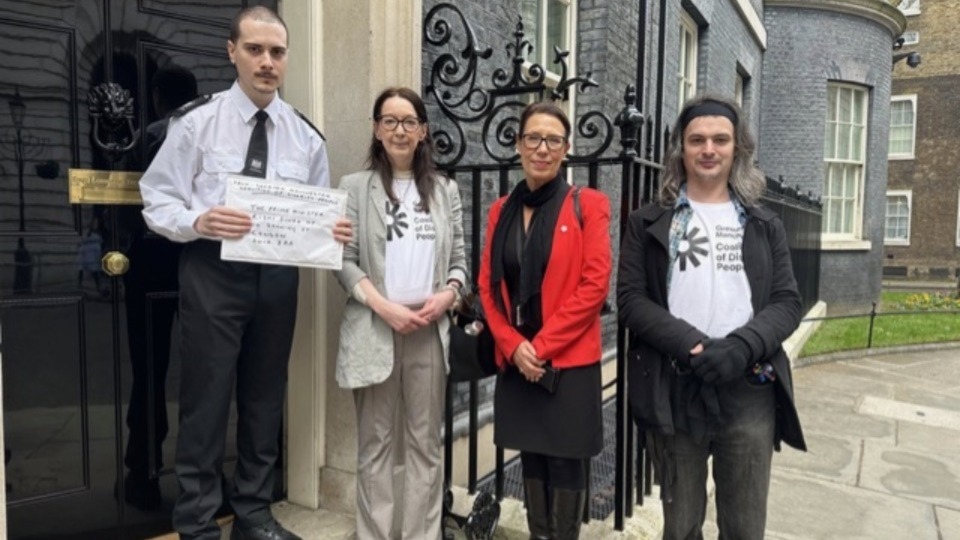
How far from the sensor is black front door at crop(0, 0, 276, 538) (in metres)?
2.30

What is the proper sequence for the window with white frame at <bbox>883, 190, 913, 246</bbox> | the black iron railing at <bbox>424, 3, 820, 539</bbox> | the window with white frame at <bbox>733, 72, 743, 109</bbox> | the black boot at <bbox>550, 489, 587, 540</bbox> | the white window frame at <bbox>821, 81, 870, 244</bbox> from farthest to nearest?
1. the window with white frame at <bbox>883, 190, 913, 246</bbox>
2. the white window frame at <bbox>821, 81, 870, 244</bbox>
3. the window with white frame at <bbox>733, 72, 743, 109</bbox>
4. the black iron railing at <bbox>424, 3, 820, 539</bbox>
5. the black boot at <bbox>550, 489, 587, 540</bbox>

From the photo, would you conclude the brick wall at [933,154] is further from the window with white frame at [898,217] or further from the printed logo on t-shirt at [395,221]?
the printed logo on t-shirt at [395,221]

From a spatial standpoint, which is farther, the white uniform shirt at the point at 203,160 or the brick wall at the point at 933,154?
the brick wall at the point at 933,154

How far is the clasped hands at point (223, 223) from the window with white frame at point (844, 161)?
42.6 ft

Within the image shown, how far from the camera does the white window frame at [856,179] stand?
12875 mm

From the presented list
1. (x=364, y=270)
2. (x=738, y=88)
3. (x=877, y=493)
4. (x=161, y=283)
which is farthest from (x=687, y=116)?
(x=738, y=88)

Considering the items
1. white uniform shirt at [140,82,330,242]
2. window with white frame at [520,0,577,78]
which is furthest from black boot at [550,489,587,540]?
window with white frame at [520,0,577,78]

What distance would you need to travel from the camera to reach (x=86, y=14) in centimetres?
241

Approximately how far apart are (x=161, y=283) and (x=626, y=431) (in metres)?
2.06

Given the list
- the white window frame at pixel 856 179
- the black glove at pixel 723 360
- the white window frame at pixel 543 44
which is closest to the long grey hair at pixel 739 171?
the black glove at pixel 723 360

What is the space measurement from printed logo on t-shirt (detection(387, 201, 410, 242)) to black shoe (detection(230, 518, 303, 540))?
124 centimetres

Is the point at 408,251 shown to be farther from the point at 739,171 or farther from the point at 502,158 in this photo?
the point at 739,171

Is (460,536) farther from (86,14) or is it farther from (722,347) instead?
(86,14)

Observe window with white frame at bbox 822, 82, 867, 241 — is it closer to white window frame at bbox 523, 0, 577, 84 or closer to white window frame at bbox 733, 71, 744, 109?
white window frame at bbox 733, 71, 744, 109
